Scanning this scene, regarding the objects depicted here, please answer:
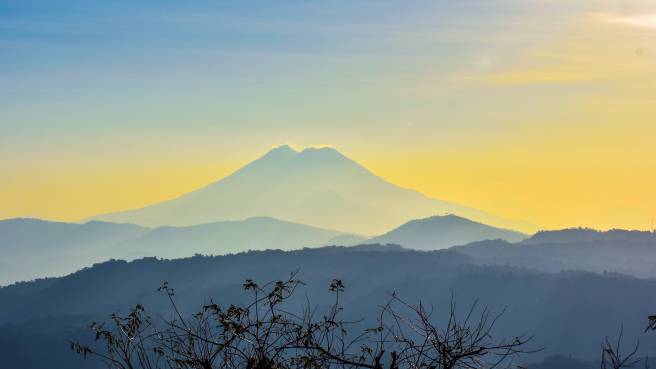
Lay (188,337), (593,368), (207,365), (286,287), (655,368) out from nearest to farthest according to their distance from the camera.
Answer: (207,365) < (188,337) < (286,287) < (655,368) < (593,368)

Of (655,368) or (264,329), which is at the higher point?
(264,329)

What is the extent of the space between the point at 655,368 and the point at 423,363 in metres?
181

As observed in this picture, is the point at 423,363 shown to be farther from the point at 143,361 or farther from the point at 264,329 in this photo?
the point at 143,361

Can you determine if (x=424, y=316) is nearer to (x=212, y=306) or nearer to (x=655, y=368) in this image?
(x=212, y=306)

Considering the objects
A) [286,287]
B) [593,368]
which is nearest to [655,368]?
[593,368]

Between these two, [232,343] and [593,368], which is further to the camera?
[593,368]

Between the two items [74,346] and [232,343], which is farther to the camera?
[74,346]

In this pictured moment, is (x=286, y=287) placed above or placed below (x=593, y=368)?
above

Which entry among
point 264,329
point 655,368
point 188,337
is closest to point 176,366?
point 188,337

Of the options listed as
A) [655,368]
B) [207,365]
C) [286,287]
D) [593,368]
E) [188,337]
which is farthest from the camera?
[593,368]

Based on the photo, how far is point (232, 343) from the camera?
9.80 meters


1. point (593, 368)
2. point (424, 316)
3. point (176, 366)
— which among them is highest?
point (424, 316)

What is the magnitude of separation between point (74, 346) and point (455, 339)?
5.31 m

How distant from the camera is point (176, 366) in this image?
31.3 ft
